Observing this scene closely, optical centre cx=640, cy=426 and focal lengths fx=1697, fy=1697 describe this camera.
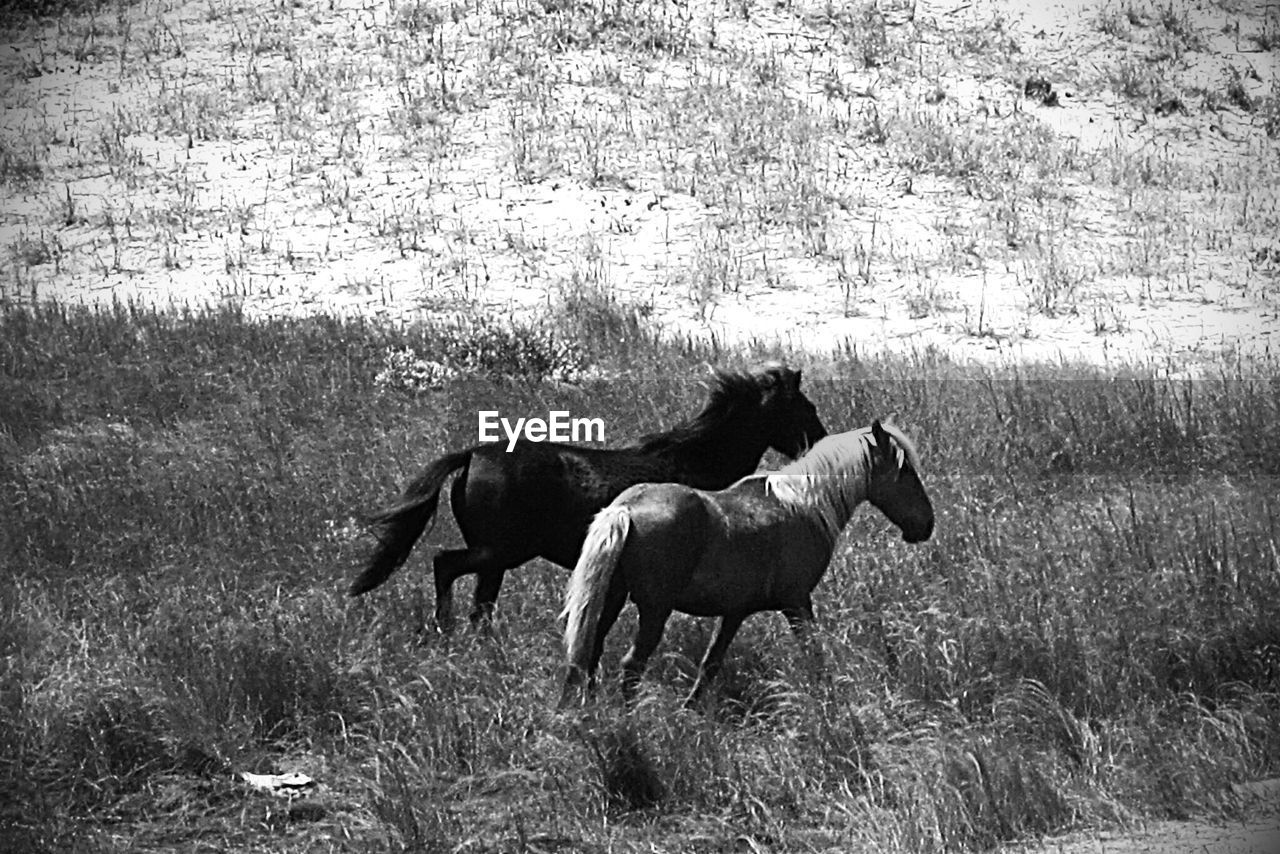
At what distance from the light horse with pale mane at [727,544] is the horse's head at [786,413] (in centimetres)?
58

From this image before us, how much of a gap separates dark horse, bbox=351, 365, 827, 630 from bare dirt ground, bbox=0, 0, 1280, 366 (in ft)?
15.9

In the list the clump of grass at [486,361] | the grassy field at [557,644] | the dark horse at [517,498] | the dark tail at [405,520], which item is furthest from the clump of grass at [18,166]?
the dark tail at [405,520]

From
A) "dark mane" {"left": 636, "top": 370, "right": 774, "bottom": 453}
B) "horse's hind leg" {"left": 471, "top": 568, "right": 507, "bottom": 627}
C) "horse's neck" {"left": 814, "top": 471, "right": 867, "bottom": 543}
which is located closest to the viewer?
"horse's neck" {"left": 814, "top": 471, "right": 867, "bottom": 543}

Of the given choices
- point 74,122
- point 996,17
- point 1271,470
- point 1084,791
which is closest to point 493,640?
point 1084,791

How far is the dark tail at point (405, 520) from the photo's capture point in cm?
725

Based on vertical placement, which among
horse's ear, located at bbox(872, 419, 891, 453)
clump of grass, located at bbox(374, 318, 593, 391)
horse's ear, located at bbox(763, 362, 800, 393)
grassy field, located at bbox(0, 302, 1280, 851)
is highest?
horse's ear, located at bbox(763, 362, 800, 393)

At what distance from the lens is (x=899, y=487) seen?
738cm

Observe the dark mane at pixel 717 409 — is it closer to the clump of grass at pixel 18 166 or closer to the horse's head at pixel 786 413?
the horse's head at pixel 786 413

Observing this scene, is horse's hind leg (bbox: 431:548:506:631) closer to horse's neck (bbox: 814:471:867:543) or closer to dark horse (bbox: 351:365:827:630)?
dark horse (bbox: 351:365:827:630)

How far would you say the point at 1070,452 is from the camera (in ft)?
32.4

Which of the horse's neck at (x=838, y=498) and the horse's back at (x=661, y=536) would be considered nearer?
the horse's back at (x=661, y=536)

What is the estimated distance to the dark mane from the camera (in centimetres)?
771

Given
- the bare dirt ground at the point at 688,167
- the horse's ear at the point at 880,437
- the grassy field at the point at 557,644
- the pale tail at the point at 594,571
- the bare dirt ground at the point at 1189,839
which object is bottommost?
the bare dirt ground at the point at 1189,839

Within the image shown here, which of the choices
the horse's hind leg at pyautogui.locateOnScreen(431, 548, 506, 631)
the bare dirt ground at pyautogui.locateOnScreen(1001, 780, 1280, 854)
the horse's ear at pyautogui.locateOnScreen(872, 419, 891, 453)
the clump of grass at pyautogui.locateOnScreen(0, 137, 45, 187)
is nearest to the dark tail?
the horse's hind leg at pyautogui.locateOnScreen(431, 548, 506, 631)
